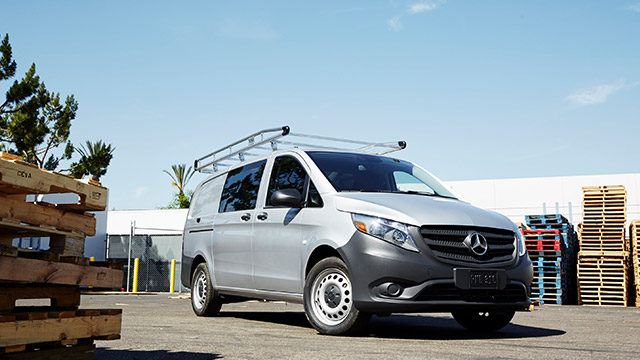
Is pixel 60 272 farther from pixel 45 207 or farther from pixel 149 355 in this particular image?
pixel 149 355

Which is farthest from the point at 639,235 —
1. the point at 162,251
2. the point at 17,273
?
the point at 162,251

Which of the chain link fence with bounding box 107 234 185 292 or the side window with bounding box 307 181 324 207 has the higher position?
the side window with bounding box 307 181 324 207

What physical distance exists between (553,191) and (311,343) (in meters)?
25.2

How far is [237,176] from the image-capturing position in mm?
8664

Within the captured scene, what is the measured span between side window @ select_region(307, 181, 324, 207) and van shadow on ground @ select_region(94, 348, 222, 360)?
7.54 feet

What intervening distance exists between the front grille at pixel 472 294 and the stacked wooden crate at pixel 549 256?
39.6 feet

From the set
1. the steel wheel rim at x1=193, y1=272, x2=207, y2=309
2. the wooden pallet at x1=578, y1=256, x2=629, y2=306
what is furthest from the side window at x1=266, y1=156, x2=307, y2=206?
the wooden pallet at x1=578, y1=256, x2=629, y2=306

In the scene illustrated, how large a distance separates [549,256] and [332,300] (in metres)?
13.0

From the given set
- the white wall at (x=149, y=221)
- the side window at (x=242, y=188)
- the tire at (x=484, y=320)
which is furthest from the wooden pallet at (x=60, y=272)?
the white wall at (x=149, y=221)

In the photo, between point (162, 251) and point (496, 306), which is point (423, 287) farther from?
point (162, 251)

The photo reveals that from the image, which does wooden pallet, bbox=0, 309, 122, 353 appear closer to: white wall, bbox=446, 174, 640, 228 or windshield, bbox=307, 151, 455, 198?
windshield, bbox=307, 151, 455, 198

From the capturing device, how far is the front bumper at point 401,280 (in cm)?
572

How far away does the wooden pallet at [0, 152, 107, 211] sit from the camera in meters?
3.65

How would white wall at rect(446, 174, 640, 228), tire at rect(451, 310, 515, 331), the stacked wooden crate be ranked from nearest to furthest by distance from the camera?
tire at rect(451, 310, 515, 331) → the stacked wooden crate → white wall at rect(446, 174, 640, 228)
